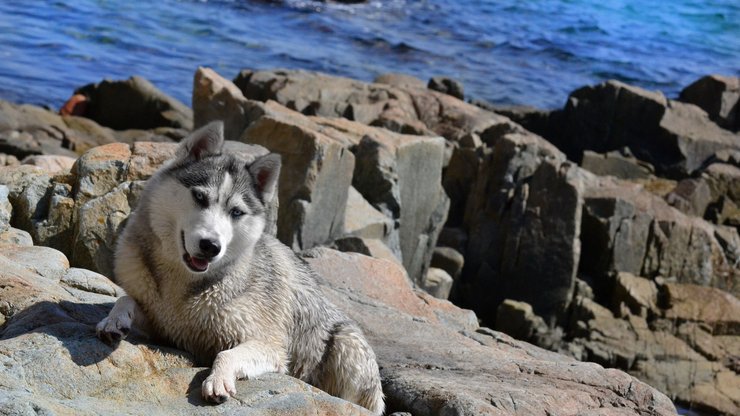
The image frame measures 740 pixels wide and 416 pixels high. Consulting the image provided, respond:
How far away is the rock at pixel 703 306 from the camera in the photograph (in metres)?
18.9

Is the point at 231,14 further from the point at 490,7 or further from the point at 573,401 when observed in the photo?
the point at 573,401

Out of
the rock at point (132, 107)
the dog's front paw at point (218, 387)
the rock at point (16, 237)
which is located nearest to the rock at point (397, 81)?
the rock at point (132, 107)

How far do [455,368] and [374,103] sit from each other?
60.7 ft

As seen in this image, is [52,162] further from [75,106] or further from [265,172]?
[75,106]

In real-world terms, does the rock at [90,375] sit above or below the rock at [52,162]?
above

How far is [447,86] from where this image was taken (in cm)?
3259

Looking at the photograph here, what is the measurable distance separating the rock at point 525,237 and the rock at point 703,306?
1800 mm

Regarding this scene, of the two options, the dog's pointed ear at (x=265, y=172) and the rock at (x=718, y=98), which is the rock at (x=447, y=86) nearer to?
the rock at (x=718, y=98)

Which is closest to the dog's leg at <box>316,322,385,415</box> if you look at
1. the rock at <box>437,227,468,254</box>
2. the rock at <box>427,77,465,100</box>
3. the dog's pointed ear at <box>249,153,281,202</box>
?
the dog's pointed ear at <box>249,153,281,202</box>

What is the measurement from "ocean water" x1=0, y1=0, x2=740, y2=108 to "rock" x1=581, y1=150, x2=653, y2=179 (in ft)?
27.0

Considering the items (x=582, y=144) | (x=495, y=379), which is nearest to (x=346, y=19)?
(x=582, y=144)

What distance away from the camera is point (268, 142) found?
14.5m

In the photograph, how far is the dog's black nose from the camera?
20.7 ft

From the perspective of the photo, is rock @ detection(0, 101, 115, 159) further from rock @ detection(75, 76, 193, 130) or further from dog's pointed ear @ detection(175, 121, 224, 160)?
dog's pointed ear @ detection(175, 121, 224, 160)
